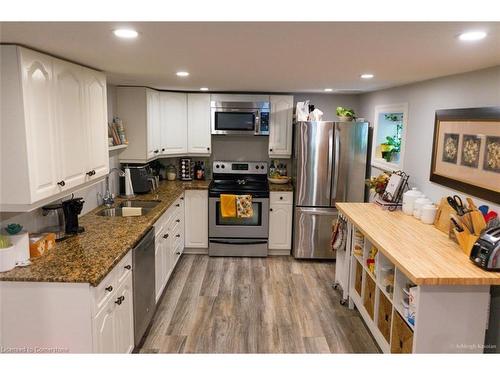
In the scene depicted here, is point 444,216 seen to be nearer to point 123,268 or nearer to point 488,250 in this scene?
point 488,250

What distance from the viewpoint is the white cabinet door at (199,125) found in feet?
15.8

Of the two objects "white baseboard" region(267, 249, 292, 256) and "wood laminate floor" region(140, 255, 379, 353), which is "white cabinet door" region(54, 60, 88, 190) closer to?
"wood laminate floor" region(140, 255, 379, 353)

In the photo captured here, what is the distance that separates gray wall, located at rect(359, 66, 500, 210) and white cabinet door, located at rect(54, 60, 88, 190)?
104 inches

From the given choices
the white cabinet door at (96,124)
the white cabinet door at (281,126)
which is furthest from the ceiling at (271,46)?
the white cabinet door at (281,126)

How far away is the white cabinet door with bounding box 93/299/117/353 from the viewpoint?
1971 millimetres

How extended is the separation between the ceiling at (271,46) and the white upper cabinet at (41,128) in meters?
0.11

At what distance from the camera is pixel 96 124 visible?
2758 mm

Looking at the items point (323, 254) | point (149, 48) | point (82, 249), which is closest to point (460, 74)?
point (149, 48)

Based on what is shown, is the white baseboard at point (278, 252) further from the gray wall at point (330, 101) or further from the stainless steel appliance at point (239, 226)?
the gray wall at point (330, 101)

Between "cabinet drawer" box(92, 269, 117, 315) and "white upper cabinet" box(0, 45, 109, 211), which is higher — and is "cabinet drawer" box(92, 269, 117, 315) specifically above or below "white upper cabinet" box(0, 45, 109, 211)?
below

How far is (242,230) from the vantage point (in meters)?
4.64

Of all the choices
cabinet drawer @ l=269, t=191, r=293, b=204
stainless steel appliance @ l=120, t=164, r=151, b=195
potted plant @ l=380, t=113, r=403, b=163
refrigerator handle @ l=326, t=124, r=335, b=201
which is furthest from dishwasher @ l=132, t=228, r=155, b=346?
potted plant @ l=380, t=113, r=403, b=163

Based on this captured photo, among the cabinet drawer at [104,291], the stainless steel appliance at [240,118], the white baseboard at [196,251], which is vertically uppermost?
the stainless steel appliance at [240,118]
